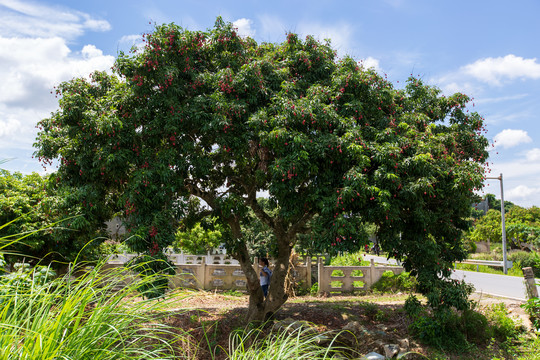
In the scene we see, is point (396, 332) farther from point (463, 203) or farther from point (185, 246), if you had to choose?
point (185, 246)

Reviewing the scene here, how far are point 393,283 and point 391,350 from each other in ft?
28.7

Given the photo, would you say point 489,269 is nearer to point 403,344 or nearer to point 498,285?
point 498,285

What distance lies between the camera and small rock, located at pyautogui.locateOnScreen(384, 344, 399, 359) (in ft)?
23.9

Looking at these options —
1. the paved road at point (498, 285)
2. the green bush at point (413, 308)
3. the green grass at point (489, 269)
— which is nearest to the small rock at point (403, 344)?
the green bush at point (413, 308)

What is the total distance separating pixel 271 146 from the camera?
777 cm

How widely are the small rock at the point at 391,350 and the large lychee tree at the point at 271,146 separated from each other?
129 centimetres

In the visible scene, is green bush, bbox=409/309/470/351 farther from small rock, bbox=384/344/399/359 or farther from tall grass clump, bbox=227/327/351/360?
tall grass clump, bbox=227/327/351/360

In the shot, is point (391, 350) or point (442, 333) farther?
point (442, 333)

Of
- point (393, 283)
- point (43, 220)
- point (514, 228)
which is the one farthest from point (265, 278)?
point (514, 228)

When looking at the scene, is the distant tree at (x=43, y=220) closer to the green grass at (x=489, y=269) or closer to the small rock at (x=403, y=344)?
the small rock at (x=403, y=344)

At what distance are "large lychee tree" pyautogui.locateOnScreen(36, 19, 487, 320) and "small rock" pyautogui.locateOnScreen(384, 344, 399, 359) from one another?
1.29 m

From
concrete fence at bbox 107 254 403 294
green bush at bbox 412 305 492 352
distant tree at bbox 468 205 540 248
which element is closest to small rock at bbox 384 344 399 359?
green bush at bbox 412 305 492 352

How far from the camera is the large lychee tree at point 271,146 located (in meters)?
7.04

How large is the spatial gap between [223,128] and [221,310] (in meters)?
6.33
